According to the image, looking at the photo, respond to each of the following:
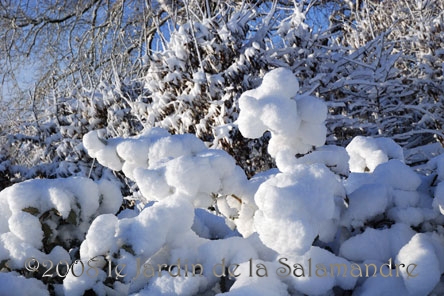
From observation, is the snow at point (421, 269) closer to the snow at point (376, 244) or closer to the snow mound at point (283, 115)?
the snow at point (376, 244)

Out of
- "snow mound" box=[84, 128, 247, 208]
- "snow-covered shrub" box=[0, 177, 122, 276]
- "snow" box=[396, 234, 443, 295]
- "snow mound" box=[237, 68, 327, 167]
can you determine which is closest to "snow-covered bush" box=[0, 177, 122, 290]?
"snow-covered shrub" box=[0, 177, 122, 276]

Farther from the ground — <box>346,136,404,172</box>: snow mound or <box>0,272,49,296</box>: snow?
<box>0,272,49,296</box>: snow

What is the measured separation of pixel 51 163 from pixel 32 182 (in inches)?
161

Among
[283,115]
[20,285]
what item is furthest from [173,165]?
[20,285]

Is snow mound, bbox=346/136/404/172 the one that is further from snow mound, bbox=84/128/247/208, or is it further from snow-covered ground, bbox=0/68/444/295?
snow mound, bbox=84/128/247/208

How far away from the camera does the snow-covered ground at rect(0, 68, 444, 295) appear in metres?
0.87

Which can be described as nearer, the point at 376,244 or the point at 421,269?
the point at 421,269

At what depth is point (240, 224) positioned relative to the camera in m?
1.21

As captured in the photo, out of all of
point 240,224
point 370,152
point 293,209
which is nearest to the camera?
point 293,209

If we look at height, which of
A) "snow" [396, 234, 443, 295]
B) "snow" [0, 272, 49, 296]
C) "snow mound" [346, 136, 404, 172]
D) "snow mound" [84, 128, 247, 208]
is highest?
"snow mound" [84, 128, 247, 208]

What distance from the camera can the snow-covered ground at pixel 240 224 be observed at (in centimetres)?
87

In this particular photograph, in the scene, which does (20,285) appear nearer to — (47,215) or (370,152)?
(47,215)

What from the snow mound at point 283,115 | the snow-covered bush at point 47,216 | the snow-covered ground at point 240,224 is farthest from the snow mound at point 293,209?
the snow-covered bush at point 47,216

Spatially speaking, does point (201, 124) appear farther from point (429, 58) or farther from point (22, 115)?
point (22, 115)
